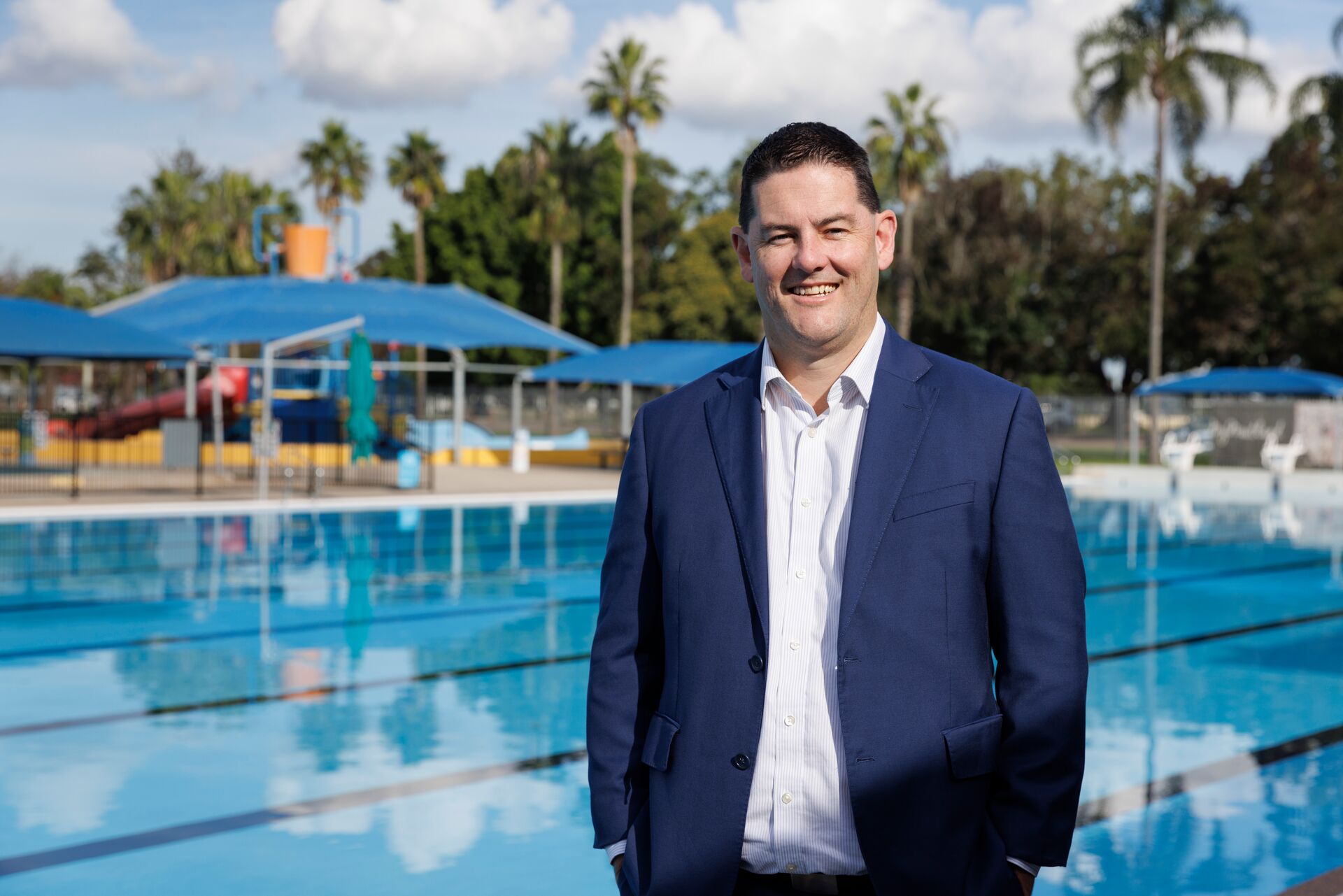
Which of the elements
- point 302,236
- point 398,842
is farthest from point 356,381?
point 398,842

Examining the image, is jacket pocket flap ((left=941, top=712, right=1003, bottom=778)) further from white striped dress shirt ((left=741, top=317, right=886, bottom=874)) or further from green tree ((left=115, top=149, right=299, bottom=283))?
green tree ((left=115, top=149, right=299, bottom=283))

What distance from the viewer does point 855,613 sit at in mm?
2316

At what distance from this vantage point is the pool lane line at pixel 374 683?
8086mm

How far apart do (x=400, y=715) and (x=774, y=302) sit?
6463 mm

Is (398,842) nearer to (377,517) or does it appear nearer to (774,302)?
(774,302)

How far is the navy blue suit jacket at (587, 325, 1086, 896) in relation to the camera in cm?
232

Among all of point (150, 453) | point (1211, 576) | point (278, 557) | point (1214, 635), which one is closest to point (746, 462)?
point (1214, 635)

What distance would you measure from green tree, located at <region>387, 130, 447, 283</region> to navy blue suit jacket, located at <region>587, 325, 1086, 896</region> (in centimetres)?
5288

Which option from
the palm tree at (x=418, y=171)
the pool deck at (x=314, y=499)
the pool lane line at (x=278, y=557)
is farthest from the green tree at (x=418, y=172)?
the pool lane line at (x=278, y=557)

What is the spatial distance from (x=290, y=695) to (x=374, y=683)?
0.60 meters

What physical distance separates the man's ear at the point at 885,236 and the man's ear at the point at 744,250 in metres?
0.23

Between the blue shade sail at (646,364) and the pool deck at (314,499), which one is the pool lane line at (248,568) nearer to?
the pool deck at (314,499)

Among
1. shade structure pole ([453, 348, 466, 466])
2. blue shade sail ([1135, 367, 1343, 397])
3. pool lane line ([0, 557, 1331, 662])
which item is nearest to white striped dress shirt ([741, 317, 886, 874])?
pool lane line ([0, 557, 1331, 662])

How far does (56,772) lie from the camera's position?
23.0 ft
